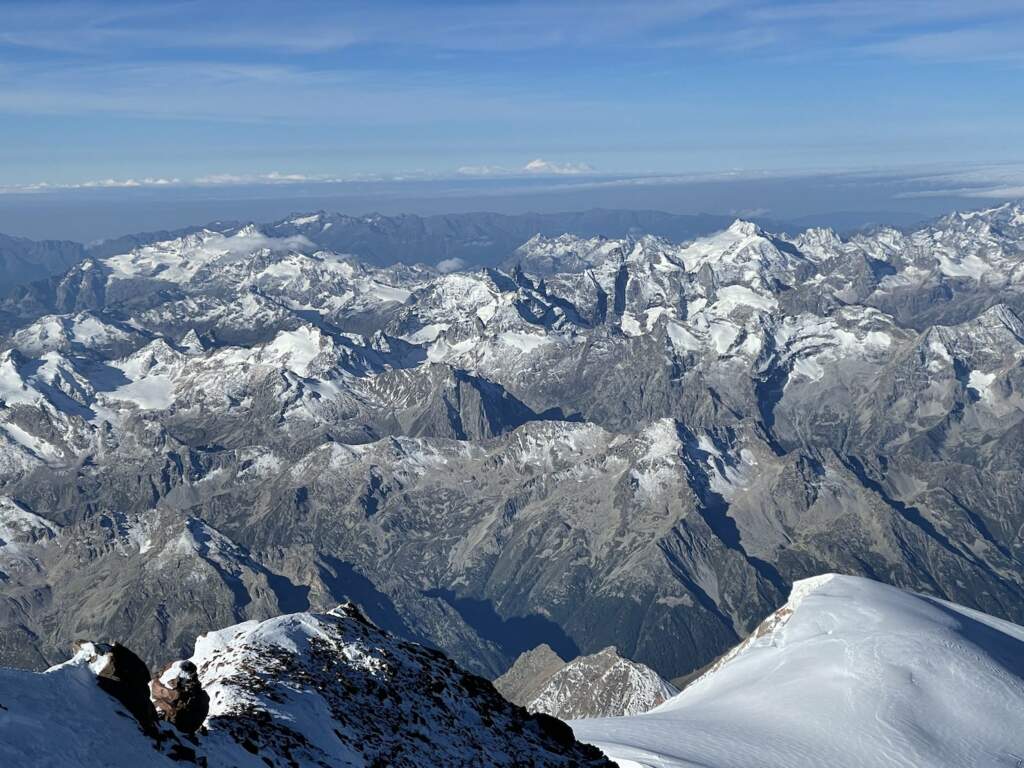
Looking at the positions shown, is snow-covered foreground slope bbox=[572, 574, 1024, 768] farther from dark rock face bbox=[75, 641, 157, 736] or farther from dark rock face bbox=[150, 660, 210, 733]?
dark rock face bbox=[75, 641, 157, 736]

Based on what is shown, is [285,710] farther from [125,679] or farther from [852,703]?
[852,703]

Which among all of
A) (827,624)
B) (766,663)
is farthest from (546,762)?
(827,624)

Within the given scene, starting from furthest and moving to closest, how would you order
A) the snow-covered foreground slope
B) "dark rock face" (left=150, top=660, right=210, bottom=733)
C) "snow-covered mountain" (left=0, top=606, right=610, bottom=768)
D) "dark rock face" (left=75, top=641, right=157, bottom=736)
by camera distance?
the snow-covered foreground slope → "dark rock face" (left=150, top=660, right=210, bottom=733) → "dark rock face" (left=75, top=641, right=157, bottom=736) → "snow-covered mountain" (left=0, top=606, right=610, bottom=768)

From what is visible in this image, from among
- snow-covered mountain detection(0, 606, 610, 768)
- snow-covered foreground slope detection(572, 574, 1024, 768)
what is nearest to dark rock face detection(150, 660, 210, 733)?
snow-covered mountain detection(0, 606, 610, 768)

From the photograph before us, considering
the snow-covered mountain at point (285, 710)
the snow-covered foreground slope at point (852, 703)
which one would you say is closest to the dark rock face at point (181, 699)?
the snow-covered mountain at point (285, 710)

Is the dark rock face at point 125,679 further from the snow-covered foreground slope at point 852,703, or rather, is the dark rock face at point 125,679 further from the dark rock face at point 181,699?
the snow-covered foreground slope at point 852,703

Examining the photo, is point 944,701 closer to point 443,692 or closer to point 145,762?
point 443,692
